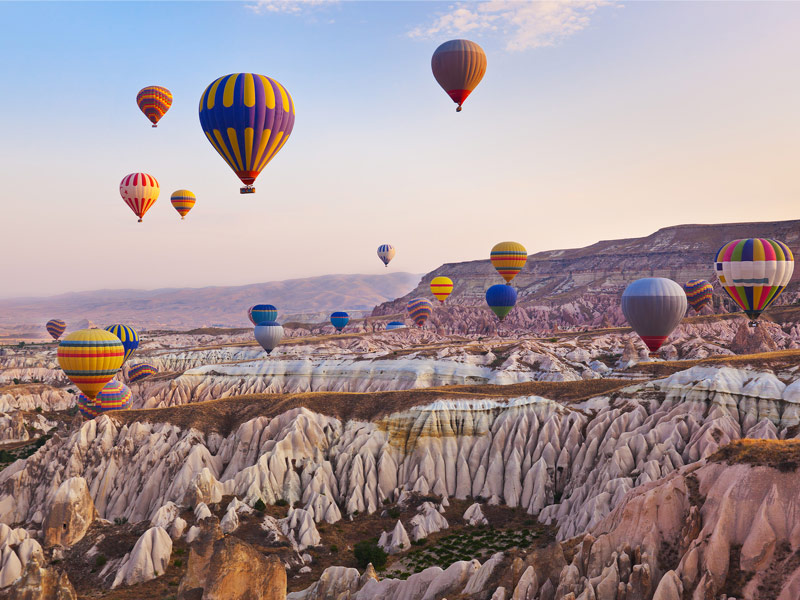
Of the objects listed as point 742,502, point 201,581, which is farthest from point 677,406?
point 201,581

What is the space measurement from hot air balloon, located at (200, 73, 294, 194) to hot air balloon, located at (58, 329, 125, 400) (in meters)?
24.0

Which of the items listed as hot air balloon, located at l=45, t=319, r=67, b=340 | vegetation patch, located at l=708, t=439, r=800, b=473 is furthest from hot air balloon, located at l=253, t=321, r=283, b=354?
hot air balloon, located at l=45, t=319, r=67, b=340

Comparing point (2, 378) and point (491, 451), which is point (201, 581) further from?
point (2, 378)

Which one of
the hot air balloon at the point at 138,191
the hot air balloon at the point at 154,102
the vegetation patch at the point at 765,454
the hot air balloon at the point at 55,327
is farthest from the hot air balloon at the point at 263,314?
the vegetation patch at the point at 765,454

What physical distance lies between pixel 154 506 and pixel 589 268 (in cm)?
17720

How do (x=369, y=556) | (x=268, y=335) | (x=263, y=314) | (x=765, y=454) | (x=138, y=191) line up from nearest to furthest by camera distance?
(x=765, y=454), (x=369, y=556), (x=138, y=191), (x=268, y=335), (x=263, y=314)

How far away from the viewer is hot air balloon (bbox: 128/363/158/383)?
107m

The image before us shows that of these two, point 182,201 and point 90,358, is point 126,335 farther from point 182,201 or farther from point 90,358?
point 90,358

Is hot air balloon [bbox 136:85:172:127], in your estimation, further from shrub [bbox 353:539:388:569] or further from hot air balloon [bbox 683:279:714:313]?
hot air balloon [bbox 683:279:714:313]

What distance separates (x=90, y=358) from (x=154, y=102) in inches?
1715

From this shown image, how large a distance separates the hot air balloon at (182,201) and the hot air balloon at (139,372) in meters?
32.7

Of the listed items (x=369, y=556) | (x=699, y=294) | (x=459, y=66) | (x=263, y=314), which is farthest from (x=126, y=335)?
(x=699, y=294)

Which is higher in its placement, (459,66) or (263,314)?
(459,66)

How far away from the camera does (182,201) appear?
94.2 meters
